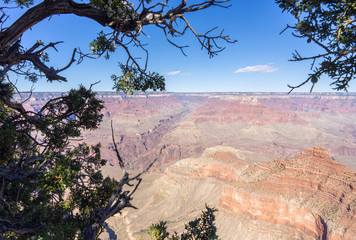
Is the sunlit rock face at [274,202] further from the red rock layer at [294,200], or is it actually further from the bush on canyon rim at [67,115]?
the bush on canyon rim at [67,115]

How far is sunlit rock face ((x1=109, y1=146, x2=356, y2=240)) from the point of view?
114 feet

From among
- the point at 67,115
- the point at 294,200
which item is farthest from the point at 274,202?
the point at 67,115

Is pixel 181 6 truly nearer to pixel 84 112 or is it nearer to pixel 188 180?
pixel 84 112

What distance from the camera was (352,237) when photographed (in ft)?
96.0

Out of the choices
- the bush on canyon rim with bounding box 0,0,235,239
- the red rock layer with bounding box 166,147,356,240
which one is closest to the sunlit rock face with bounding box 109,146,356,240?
the red rock layer with bounding box 166,147,356,240

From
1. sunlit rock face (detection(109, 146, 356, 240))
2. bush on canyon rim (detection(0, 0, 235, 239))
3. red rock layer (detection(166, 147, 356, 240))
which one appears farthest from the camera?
sunlit rock face (detection(109, 146, 356, 240))

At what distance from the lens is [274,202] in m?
39.6

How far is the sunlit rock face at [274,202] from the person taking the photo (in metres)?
34.8

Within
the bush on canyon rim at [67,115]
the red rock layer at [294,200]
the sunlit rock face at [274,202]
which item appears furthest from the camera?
the sunlit rock face at [274,202]

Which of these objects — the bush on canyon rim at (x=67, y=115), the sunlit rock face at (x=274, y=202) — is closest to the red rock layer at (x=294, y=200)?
the sunlit rock face at (x=274, y=202)

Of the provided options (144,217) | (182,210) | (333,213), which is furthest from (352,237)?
(144,217)

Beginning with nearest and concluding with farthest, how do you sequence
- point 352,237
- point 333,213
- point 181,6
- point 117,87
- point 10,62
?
point 181,6
point 10,62
point 117,87
point 352,237
point 333,213

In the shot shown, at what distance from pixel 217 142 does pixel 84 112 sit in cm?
19019

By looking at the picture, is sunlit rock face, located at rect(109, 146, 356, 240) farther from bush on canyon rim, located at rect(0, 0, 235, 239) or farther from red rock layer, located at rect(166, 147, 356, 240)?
bush on canyon rim, located at rect(0, 0, 235, 239)
